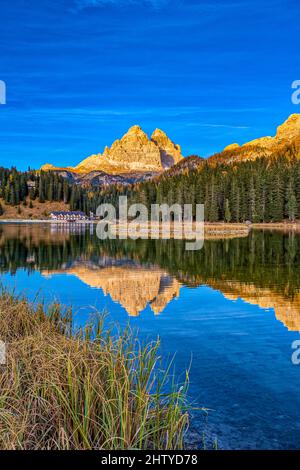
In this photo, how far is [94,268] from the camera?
43344 mm

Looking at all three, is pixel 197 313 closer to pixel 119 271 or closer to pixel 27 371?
pixel 27 371

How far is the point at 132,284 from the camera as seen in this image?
32.9 meters

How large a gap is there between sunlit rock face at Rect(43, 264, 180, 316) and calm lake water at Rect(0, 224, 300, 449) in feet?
0.22

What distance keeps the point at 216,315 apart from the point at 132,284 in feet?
36.2

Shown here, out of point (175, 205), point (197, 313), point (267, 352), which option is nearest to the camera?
point (267, 352)

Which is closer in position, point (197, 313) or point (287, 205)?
point (197, 313)

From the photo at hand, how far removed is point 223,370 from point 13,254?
43.9 m

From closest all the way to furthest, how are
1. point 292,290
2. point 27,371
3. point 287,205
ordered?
1. point 27,371
2. point 292,290
3. point 287,205

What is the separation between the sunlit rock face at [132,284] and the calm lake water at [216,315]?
66mm
